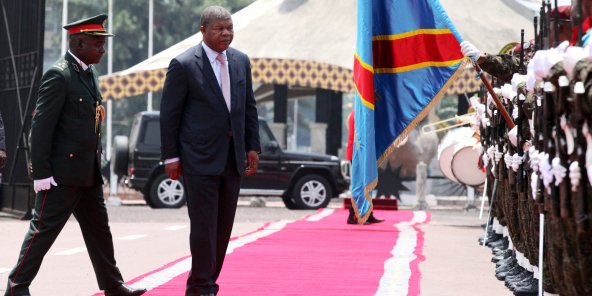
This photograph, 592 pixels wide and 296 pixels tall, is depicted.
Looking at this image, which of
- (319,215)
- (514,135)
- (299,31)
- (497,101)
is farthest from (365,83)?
(299,31)

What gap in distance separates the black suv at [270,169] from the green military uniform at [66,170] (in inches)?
745

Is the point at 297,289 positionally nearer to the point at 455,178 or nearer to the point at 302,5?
the point at 455,178

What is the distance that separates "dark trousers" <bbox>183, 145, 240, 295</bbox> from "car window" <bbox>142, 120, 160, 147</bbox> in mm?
19641

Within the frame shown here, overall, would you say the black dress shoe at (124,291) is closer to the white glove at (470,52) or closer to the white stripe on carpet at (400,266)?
the white stripe on carpet at (400,266)

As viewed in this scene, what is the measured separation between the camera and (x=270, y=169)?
29.2 metres

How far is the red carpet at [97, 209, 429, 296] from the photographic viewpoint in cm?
Answer: 998

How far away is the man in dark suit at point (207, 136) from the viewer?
884 cm

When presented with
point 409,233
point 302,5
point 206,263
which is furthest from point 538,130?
point 302,5

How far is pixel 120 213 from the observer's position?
85.4ft

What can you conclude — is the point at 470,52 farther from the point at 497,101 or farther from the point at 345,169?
the point at 345,169

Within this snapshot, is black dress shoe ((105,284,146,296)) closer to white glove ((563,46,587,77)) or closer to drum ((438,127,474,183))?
white glove ((563,46,587,77))

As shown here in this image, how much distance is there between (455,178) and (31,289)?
1040cm

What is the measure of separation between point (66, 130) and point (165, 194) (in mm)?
18954

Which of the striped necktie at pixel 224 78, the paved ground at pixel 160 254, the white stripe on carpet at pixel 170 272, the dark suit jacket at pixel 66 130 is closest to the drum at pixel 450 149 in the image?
the paved ground at pixel 160 254
